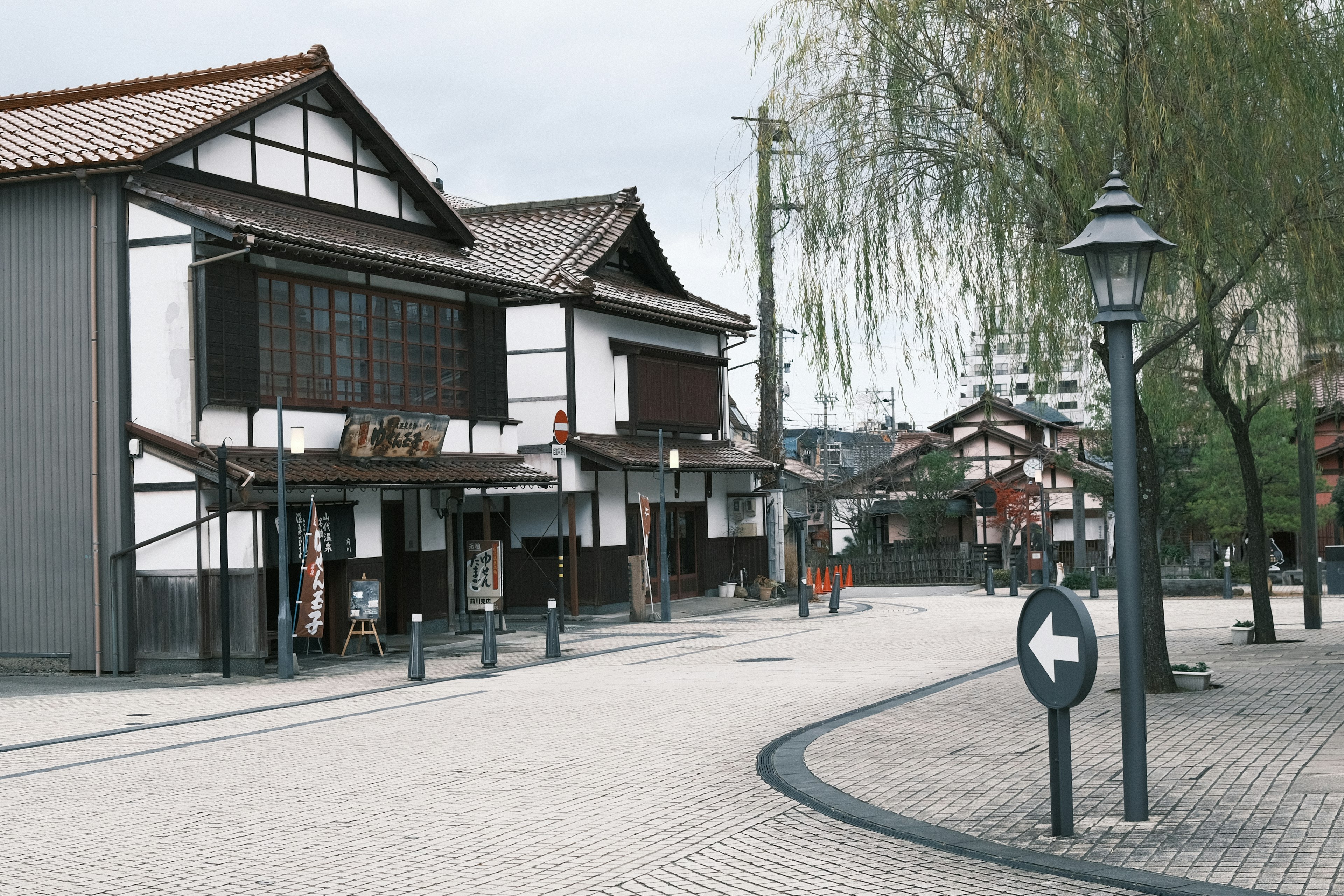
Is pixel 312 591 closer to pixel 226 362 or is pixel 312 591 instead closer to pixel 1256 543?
pixel 226 362

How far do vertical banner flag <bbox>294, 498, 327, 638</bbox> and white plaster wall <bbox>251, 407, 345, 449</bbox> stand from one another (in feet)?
3.82

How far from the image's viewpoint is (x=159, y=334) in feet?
63.1

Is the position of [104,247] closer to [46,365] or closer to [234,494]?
[46,365]

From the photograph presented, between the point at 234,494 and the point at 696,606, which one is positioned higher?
the point at 234,494

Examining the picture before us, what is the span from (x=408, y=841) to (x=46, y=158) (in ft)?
48.8

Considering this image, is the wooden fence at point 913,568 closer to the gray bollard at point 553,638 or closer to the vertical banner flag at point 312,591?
the gray bollard at point 553,638

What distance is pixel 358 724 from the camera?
14.0 meters

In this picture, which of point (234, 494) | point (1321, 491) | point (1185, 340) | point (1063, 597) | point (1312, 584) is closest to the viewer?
point (1063, 597)

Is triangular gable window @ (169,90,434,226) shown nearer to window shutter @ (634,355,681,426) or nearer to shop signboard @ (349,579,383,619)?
shop signboard @ (349,579,383,619)

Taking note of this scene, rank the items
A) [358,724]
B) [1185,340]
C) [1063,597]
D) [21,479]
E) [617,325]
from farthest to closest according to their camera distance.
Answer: [617,325], [21,479], [1185,340], [358,724], [1063,597]

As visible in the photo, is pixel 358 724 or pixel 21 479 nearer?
pixel 358 724

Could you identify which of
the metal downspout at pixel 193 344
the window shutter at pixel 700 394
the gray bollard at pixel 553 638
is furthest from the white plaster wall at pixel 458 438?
the window shutter at pixel 700 394

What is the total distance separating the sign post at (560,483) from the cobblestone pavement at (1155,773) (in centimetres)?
1084

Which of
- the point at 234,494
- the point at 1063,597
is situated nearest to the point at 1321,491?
the point at 234,494
